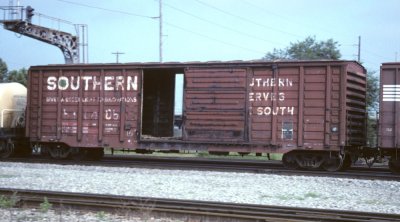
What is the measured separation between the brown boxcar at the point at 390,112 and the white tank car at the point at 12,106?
1367 cm

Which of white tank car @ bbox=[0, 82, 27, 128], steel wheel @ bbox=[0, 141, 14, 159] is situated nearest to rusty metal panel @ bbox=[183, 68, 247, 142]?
steel wheel @ bbox=[0, 141, 14, 159]

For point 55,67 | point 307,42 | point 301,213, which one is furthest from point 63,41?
point 301,213

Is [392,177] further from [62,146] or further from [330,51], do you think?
[330,51]

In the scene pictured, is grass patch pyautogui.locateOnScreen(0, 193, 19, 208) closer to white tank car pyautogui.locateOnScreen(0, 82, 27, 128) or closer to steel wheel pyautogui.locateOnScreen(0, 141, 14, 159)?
steel wheel pyautogui.locateOnScreen(0, 141, 14, 159)

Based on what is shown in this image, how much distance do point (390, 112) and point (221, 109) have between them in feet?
17.3

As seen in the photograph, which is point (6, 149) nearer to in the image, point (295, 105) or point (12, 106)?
point (12, 106)

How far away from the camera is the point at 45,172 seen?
14.7m

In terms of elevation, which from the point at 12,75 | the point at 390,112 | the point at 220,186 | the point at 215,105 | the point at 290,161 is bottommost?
the point at 220,186

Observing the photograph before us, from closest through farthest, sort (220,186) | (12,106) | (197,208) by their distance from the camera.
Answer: (197,208)
(220,186)
(12,106)

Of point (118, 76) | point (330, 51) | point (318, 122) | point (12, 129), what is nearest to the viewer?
point (318, 122)

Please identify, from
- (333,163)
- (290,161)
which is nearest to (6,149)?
(290,161)

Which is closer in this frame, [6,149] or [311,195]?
[311,195]

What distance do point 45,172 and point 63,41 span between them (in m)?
27.3

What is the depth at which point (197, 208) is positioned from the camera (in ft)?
27.6
